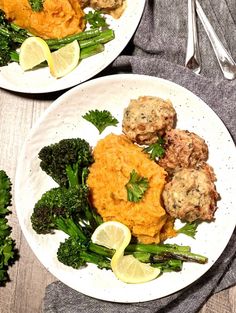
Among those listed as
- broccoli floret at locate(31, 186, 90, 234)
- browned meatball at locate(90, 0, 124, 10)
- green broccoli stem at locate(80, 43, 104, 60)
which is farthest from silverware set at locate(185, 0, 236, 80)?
broccoli floret at locate(31, 186, 90, 234)

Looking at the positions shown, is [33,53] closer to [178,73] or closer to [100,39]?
[100,39]

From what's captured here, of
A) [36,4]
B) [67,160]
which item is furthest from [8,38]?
[67,160]

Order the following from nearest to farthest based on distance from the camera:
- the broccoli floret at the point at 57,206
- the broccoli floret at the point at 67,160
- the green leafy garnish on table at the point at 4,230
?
the broccoli floret at the point at 57,206 < the broccoli floret at the point at 67,160 < the green leafy garnish on table at the point at 4,230

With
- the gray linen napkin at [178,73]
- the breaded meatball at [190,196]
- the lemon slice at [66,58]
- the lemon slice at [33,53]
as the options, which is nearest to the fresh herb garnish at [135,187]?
the breaded meatball at [190,196]

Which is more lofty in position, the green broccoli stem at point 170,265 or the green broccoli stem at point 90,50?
the green broccoli stem at point 90,50

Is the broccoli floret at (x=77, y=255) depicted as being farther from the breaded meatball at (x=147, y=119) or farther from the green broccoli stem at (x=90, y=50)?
the green broccoli stem at (x=90, y=50)

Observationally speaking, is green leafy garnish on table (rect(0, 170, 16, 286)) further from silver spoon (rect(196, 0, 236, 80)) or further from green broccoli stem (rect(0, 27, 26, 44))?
silver spoon (rect(196, 0, 236, 80))

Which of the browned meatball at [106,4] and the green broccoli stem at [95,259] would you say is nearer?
the green broccoli stem at [95,259]
